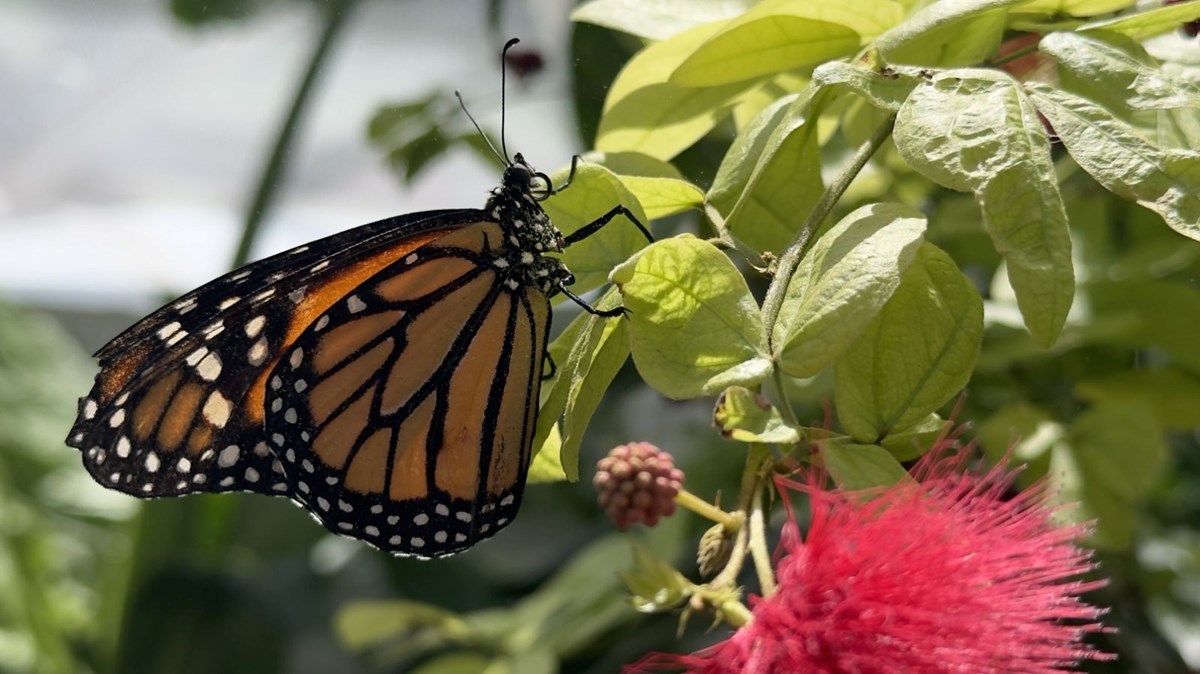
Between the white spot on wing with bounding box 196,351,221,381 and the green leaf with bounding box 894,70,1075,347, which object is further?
the white spot on wing with bounding box 196,351,221,381

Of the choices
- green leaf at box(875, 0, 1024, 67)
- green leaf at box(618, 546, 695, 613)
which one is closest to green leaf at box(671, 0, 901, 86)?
green leaf at box(875, 0, 1024, 67)

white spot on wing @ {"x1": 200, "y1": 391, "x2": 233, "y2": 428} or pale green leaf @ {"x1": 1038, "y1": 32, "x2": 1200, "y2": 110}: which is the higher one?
pale green leaf @ {"x1": 1038, "y1": 32, "x2": 1200, "y2": 110}

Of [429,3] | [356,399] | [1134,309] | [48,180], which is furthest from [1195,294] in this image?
[48,180]

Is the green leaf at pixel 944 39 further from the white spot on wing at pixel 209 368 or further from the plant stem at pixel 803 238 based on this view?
the white spot on wing at pixel 209 368

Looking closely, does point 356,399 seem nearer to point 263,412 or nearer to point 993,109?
point 263,412

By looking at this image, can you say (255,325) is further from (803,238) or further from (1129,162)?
(1129,162)

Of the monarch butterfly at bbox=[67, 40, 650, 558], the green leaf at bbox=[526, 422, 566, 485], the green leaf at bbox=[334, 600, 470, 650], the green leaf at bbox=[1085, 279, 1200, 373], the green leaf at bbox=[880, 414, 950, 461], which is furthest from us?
the green leaf at bbox=[334, 600, 470, 650]

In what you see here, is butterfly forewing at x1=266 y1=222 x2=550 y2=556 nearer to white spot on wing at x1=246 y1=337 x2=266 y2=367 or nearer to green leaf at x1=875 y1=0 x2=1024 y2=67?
white spot on wing at x1=246 y1=337 x2=266 y2=367
